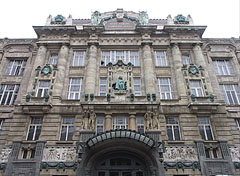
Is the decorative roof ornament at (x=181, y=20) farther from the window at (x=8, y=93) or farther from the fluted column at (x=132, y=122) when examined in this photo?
the window at (x=8, y=93)

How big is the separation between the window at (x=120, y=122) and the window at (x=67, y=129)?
4084mm

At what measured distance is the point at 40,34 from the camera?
23344 millimetres

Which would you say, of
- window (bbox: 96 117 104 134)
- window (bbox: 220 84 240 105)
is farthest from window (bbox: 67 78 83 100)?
window (bbox: 220 84 240 105)

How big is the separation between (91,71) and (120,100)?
→ 4866mm

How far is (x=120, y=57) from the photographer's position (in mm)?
22594

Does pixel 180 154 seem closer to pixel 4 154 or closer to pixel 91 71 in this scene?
pixel 91 71

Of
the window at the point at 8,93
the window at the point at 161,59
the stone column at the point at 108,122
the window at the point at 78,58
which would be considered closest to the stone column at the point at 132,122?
the stone column at the point at 108,122

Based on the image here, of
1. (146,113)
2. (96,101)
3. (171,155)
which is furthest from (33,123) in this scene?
(171,155)

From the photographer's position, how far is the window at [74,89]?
19.8m

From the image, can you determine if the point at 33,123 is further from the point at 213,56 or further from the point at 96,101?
the point at 213,56

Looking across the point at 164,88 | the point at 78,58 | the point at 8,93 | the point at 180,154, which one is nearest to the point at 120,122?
the point at 180,154

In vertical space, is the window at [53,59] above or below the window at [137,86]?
above

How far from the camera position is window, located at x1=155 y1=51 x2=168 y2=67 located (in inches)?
871

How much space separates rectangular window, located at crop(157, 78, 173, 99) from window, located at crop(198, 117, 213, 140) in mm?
3738
